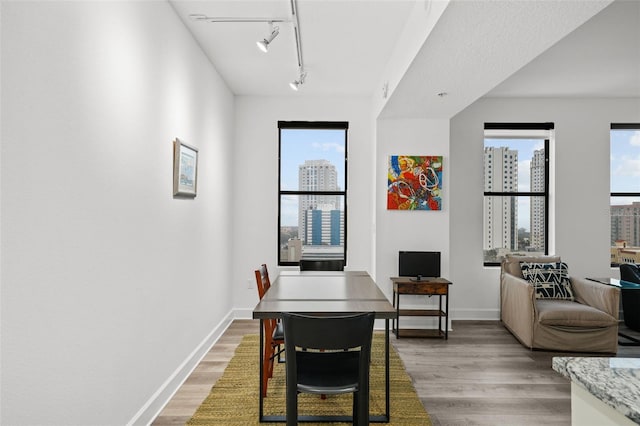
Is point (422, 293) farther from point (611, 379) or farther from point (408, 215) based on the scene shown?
point (611, 379)

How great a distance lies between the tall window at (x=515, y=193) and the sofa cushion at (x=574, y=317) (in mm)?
1349

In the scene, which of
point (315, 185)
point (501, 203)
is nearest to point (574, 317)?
point (501, 203)

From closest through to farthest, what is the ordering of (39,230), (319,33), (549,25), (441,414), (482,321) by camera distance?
(39,230), (549,25), (441,414), (319,33), (482,321)

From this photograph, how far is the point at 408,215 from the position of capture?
4656 millimetres

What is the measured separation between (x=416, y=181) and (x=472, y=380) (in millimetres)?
2268

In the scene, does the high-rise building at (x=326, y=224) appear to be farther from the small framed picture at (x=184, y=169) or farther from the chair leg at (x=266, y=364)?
the chair leg at (x=266, y=364)

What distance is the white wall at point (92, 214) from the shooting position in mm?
1397

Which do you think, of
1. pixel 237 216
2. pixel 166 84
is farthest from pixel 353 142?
pixel 166 84

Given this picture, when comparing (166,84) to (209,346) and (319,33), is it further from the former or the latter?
(209,346)

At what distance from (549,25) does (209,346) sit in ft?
12.6

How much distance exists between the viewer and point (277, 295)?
2.66 metres

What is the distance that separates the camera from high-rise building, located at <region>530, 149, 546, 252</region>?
5.15m

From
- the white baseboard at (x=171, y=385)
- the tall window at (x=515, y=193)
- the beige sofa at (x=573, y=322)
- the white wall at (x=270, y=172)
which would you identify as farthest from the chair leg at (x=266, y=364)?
the tall window at (x=515, y=193)

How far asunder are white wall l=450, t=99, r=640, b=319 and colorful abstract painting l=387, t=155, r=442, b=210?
0.56m
